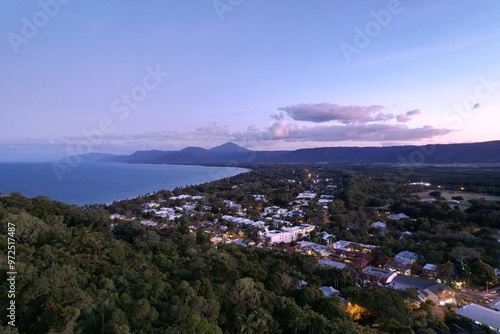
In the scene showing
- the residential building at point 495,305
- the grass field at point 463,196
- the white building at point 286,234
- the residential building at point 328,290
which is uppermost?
the residential building at point 328,290

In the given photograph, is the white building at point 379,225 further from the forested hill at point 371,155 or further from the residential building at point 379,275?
the forested hill at point 371,155

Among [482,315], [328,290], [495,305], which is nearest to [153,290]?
[328,290]

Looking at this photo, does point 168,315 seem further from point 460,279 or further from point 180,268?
point 460,279

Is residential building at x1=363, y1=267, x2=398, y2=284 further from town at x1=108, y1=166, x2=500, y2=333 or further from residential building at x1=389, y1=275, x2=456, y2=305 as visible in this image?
residential building at x1=389, y1=275, x2=456, y2=305

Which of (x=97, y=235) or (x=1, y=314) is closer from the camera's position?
(x=1, y=314)

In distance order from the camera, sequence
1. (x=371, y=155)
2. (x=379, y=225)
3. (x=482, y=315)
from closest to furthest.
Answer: (x=482, y=315), (x=379, y=225), (x=371, y=155)

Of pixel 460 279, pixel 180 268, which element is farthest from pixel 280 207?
pixel 180 268

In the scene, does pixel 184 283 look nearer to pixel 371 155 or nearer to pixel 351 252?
pixel 351 252

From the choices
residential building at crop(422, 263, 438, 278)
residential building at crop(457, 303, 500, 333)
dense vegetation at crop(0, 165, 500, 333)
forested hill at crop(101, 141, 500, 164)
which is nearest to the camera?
dense vegetation at crop(0, 165, 500, 333)

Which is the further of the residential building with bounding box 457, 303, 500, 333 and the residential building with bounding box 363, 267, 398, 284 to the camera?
the residential building with bounding box 363, 267, 398, 284

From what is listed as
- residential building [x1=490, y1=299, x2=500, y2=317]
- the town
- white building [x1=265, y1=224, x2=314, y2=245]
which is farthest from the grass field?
residential building [x1=490, y1=299, x2=500, y2=317]

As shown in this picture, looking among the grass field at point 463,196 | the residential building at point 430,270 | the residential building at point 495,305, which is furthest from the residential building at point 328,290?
the grass field at point 463,196
